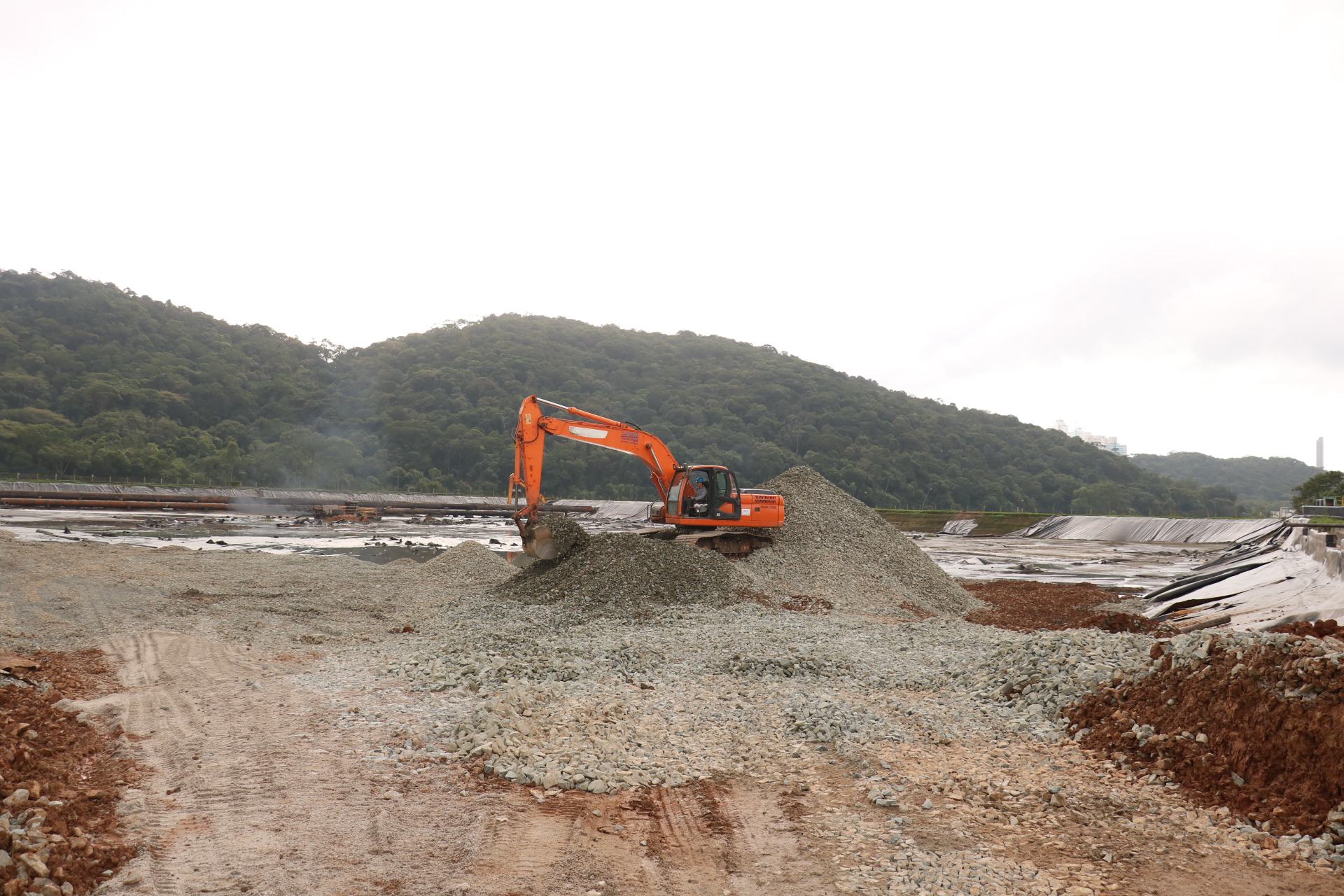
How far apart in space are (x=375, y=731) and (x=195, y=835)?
6.99ft

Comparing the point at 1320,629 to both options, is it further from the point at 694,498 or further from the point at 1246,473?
the point at 1246,473

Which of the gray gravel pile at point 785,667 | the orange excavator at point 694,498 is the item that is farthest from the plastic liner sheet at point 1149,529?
the gray gravel pile at point 785,667

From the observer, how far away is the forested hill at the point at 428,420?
243 ft

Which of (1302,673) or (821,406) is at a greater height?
(821,406)

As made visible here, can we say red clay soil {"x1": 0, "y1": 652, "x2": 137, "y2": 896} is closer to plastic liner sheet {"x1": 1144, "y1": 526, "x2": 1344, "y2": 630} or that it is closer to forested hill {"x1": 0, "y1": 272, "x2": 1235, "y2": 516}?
plastic liner sheet {"x1": 1144, "y1": 526, "x2": 1344, "y2": 630}

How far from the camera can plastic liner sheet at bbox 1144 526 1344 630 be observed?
37.0 feet

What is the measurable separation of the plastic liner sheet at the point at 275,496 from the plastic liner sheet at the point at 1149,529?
1075 inches

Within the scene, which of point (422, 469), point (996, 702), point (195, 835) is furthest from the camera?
point (422, 469)

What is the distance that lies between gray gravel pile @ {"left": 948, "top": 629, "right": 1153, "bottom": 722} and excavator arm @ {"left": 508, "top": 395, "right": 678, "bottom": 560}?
31.2ft

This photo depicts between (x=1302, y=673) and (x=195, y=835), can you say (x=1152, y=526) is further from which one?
(x=195, y=835)

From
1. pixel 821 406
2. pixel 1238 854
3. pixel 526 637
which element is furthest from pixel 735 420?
pixel 1238 854

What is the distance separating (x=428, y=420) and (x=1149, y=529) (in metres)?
73.9

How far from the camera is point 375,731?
6836mm

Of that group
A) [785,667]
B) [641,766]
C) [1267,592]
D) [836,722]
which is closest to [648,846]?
[641,766]
